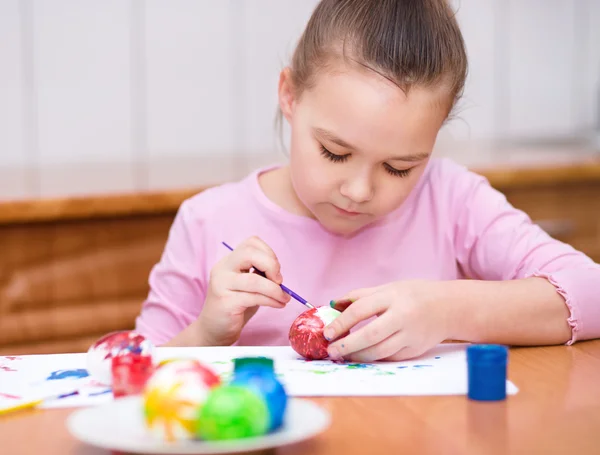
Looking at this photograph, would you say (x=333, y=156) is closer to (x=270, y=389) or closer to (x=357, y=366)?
(x=357, y=366)

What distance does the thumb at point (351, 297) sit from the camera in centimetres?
102

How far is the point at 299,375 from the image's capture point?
907 millimetres

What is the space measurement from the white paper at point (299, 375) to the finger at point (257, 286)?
7cm

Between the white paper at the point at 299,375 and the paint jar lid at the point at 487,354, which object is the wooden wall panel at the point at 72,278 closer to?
the white paper at the point at 299,375

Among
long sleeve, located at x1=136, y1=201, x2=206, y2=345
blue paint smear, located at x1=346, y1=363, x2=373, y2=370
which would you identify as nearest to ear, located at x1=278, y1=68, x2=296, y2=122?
long sleeve, located at x1=136, y1=201, x2=206, y2=345

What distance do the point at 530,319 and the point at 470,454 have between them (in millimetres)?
469

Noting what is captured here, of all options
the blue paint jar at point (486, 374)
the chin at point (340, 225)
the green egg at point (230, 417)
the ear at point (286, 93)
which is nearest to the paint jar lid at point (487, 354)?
the blue paint jar at point (486, 374)

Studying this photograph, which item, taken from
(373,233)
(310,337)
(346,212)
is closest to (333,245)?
(373,233)

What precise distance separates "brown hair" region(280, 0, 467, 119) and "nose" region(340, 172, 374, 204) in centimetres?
13

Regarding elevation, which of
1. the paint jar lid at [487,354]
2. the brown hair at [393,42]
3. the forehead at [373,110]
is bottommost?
the paint jar lid at [487,354]

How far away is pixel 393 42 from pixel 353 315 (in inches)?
15.8

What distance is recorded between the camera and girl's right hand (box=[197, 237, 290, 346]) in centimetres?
110

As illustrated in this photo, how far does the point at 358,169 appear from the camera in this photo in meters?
1.14

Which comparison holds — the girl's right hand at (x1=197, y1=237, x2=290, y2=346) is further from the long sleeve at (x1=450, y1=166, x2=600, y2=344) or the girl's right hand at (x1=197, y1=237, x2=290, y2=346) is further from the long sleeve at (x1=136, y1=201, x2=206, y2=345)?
the long sleeve at (x1=450, y1=166, x2=600, y2=344)
